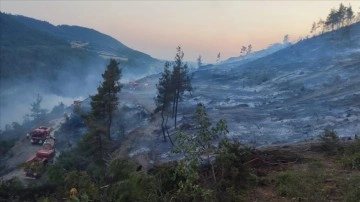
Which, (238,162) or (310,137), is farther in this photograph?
(310,137)

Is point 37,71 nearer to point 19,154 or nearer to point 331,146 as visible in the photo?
point 19,154

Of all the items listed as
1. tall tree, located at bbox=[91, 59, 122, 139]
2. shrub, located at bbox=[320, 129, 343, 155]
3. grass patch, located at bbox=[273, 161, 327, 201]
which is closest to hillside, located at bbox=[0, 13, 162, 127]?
tall tree, located at bbox=[91, 59, 122, 139]

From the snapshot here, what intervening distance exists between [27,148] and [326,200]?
122ft

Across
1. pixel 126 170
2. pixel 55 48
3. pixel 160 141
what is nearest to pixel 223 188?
pixel 126 170

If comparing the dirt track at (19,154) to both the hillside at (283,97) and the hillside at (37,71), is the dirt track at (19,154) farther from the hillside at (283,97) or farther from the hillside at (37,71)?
the hillside at (37,71)

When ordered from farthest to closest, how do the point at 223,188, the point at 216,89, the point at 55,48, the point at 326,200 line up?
the point at 55,48 → the point at 216,89 → the point at 223,188 → the point at 326,200

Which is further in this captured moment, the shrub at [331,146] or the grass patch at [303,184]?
the shrub at [331,146]

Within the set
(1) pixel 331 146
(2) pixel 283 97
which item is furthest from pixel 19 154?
(1) pixel 331 146

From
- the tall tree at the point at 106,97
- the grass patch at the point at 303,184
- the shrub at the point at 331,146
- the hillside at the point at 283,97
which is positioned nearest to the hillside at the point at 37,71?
the hillside at the point at 283,97

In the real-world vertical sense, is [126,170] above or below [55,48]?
below

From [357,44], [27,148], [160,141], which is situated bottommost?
[27,148]

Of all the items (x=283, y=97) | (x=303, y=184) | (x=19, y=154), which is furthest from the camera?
(x=283, y=97)

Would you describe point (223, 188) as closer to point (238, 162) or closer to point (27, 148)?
point (238, 162)

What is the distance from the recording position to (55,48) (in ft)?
470
